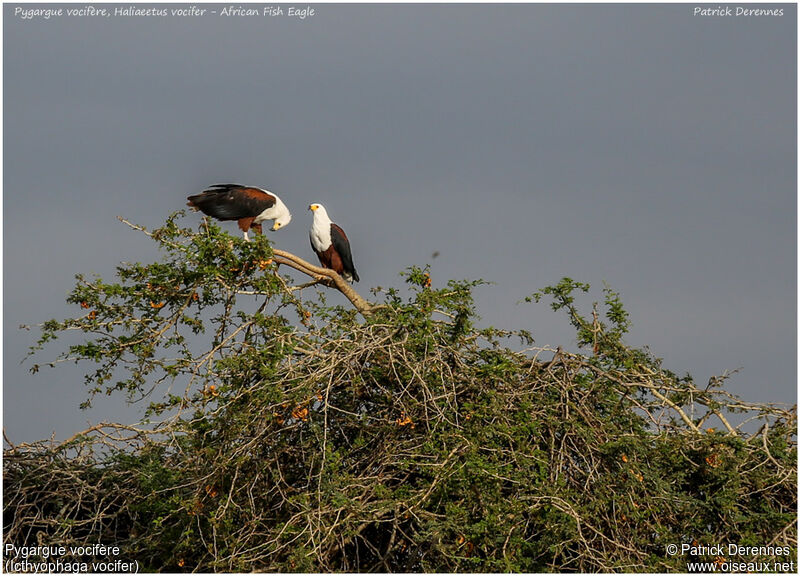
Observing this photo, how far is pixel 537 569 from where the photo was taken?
23.0ft

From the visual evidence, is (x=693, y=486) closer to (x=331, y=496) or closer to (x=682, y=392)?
(x=682, y=392)

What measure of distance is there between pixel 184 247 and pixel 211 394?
1353 millimetres

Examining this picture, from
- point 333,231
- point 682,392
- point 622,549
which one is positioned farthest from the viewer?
point 333,231

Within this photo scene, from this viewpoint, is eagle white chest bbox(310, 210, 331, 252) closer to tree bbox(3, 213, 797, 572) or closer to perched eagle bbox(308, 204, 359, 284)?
perched eagle bbox(308, 204, 359, 284)

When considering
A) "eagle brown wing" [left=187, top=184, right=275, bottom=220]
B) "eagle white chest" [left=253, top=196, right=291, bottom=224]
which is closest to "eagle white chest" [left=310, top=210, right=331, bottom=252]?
"eagle white chest" [left=253, top=196, right=291, bottom=224]

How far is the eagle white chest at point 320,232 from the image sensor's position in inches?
435

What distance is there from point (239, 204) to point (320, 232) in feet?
3.45

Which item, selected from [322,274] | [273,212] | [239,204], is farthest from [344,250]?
[322,274]

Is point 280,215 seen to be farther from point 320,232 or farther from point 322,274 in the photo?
point 322,274

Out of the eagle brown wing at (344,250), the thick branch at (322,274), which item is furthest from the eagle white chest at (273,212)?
the thick branch at (322,274)

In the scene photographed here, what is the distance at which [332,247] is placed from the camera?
435 inches

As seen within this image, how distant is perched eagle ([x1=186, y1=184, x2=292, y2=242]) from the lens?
10.3 meters

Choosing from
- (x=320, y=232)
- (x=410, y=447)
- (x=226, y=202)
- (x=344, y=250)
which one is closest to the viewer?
(x=410, y=447)

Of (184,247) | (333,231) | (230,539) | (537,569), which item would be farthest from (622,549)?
(333,231)
